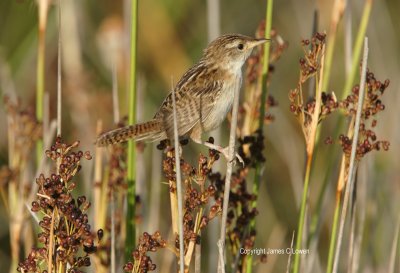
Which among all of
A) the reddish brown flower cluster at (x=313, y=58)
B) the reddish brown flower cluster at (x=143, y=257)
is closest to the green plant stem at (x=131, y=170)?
the reddish brown flower cluster at (x=143, y=257)

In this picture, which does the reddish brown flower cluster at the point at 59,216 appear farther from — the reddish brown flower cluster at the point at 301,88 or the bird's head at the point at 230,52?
the bird's head at the point at 230,52

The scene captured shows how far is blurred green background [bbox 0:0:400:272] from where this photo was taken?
513 centimetres

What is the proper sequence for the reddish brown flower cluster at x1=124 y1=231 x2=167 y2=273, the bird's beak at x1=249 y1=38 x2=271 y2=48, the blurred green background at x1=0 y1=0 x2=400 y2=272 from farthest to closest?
the blurred green background at x1=0 y1=0 x2=400 y2=272
the bird's beak at x1=249 y1=38 x2=271 y2=48
the reddish brown flower cluster at x1=124 y1=231 x2=167 y2=273

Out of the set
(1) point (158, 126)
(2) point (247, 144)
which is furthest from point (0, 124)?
(2) point (247, 144)

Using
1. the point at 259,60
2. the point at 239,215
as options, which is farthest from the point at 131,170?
the point at 259,60

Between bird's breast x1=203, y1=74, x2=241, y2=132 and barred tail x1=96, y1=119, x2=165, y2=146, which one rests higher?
bird's breast x1=203, y1=74, x2=241, y2=132

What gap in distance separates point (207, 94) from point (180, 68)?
2102mm

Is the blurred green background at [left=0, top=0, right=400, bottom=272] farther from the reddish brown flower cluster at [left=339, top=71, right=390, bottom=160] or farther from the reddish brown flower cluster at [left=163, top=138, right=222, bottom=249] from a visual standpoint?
the reddish brown flower cluster at [left=163, top=138, right=222, bottom=249]

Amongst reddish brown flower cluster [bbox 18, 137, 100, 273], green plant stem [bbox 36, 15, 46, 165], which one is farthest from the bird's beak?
reddish brown flower cluster [bbox 18, 137, 100, 273]

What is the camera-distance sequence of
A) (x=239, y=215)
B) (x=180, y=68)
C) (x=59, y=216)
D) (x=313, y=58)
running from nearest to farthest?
(x=59, y=216) < (x=313, y=58) < (x=239, y=215) < (x=180, y=68)

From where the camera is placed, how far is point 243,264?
328cm

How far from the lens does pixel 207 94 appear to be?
377 cm

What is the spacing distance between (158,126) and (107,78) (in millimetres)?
2328

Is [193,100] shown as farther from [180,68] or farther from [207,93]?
[180,68]
